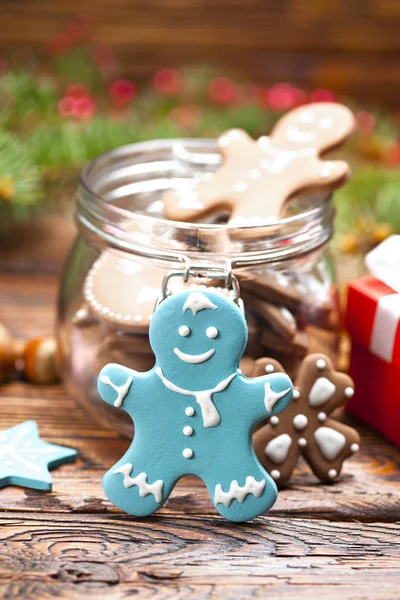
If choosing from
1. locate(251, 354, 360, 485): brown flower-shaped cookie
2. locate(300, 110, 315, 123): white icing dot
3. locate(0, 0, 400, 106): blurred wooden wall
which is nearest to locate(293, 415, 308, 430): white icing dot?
locate(251, 354, 360, 485): brown flower-shaped cookie

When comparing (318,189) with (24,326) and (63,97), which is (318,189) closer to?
(24,326)

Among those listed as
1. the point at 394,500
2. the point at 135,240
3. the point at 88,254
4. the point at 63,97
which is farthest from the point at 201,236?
the point at 63,97

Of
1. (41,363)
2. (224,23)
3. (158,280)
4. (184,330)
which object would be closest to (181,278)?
(158,280)

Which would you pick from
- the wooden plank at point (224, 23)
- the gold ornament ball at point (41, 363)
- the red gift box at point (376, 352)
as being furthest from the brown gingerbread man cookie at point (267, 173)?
the wooden plank at point (224, 23)

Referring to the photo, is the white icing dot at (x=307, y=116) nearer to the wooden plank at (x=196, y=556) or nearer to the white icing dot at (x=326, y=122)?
the white icing dot at (x=326, y=122)

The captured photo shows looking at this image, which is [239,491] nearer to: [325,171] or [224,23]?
[325,171]
